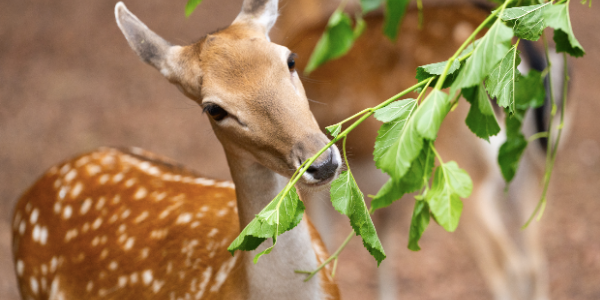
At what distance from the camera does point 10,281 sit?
447 cm

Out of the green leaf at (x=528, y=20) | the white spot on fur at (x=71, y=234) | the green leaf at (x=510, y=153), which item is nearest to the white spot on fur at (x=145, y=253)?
the white spot on fur at (x=71, y=234)

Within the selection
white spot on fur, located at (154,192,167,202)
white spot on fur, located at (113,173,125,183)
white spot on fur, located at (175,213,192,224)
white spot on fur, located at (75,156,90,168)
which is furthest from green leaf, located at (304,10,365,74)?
white spot on fur, located at (75,156,90,168)

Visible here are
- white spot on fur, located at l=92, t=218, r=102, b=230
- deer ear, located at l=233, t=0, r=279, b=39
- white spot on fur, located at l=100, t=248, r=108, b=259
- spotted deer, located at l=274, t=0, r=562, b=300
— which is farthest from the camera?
→ spotted deer, located at l=274, t=0, r=562, b=300

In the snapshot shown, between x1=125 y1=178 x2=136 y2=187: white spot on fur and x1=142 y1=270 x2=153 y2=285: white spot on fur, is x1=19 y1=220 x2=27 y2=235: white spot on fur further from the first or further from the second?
x1=142 y1=270 x2=153 y2=285: white spot on fur

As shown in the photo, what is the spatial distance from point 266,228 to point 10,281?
13.4 feet

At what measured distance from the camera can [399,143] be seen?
1088 mm

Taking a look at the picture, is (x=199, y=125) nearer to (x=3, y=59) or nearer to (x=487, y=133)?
(x=3, y=59)

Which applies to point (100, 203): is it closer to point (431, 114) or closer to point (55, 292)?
point (55, 292)

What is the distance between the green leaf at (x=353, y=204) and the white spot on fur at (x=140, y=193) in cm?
161

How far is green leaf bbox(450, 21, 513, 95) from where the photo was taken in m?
1.05

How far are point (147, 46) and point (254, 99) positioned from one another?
0.52m

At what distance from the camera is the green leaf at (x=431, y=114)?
1.04 metres

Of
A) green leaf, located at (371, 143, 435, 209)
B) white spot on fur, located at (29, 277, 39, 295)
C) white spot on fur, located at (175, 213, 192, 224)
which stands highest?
green leaf, located at (371, 143, 435, 209)

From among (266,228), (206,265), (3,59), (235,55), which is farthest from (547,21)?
(3,59)
